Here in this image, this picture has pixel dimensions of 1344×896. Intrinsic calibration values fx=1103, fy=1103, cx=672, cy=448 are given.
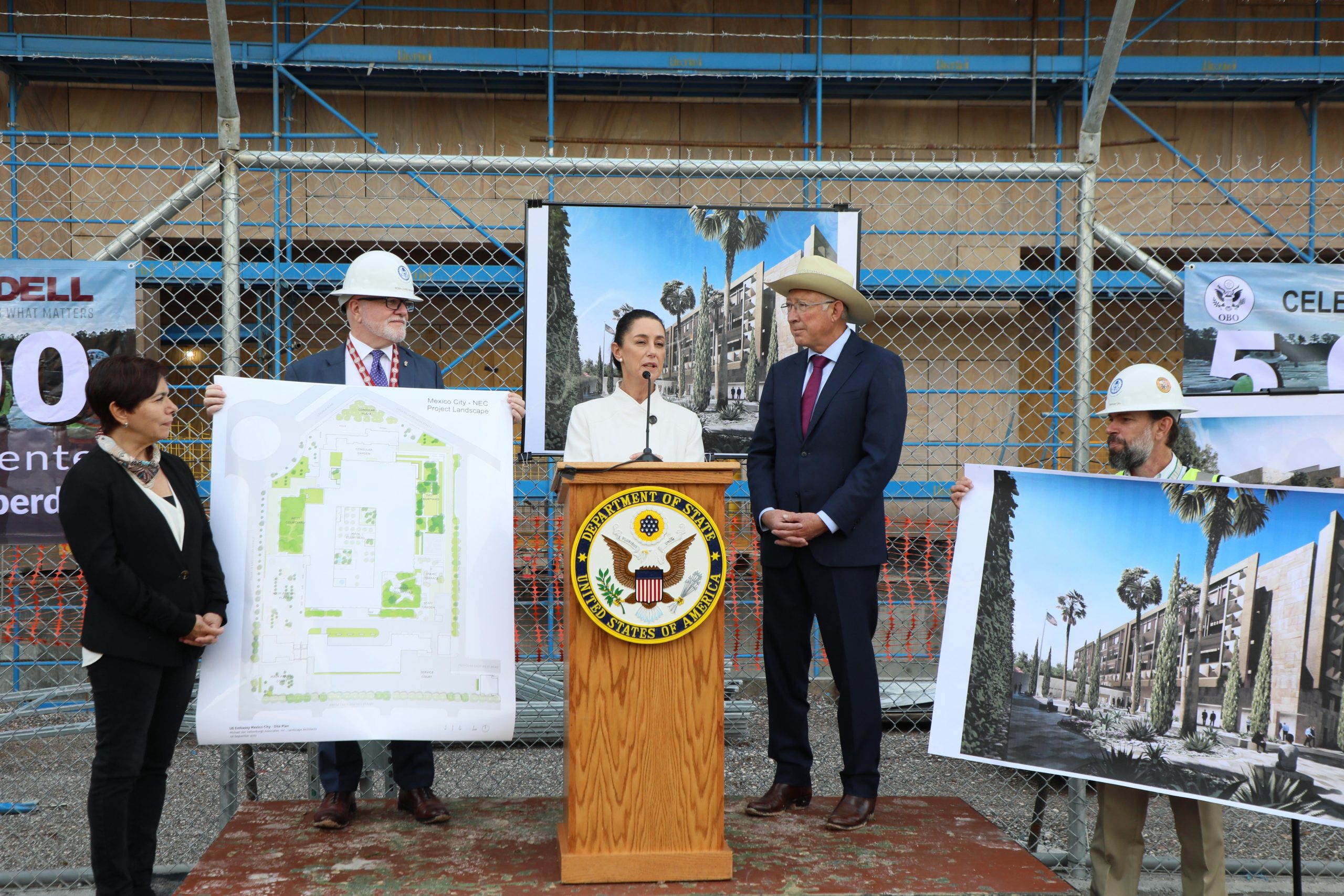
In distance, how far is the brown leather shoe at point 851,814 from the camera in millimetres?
4000

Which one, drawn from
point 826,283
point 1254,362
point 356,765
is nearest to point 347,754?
point 356,765

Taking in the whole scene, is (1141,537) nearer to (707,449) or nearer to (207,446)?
(707,449)

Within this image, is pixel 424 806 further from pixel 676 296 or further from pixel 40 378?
pixel 676 296

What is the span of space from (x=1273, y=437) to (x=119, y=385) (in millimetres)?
4456

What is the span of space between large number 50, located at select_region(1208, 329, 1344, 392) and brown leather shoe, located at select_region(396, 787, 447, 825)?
143 inches

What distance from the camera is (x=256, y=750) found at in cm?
647

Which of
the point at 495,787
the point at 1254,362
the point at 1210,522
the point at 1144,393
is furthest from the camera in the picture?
the point at 495,787

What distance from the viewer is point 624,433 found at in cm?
445

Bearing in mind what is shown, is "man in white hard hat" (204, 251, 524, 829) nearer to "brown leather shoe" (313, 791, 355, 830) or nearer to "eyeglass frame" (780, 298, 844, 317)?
"brown leather shoe" (313, 791, 355, 830)

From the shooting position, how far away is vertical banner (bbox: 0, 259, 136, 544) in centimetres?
465

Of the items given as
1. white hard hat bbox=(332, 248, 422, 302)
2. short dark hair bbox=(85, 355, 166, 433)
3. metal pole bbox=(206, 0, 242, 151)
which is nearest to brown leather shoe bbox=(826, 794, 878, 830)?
white hard hat bbox=(332, 248, 422, 302)

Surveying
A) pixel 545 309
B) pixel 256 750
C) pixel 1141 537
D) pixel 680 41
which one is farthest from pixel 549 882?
pixel 680 41

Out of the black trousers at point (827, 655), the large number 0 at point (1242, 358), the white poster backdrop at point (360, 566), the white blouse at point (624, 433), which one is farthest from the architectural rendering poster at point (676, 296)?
the large number 0 at point (1242, 358)

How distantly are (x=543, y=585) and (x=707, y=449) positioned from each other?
14.3 feet
